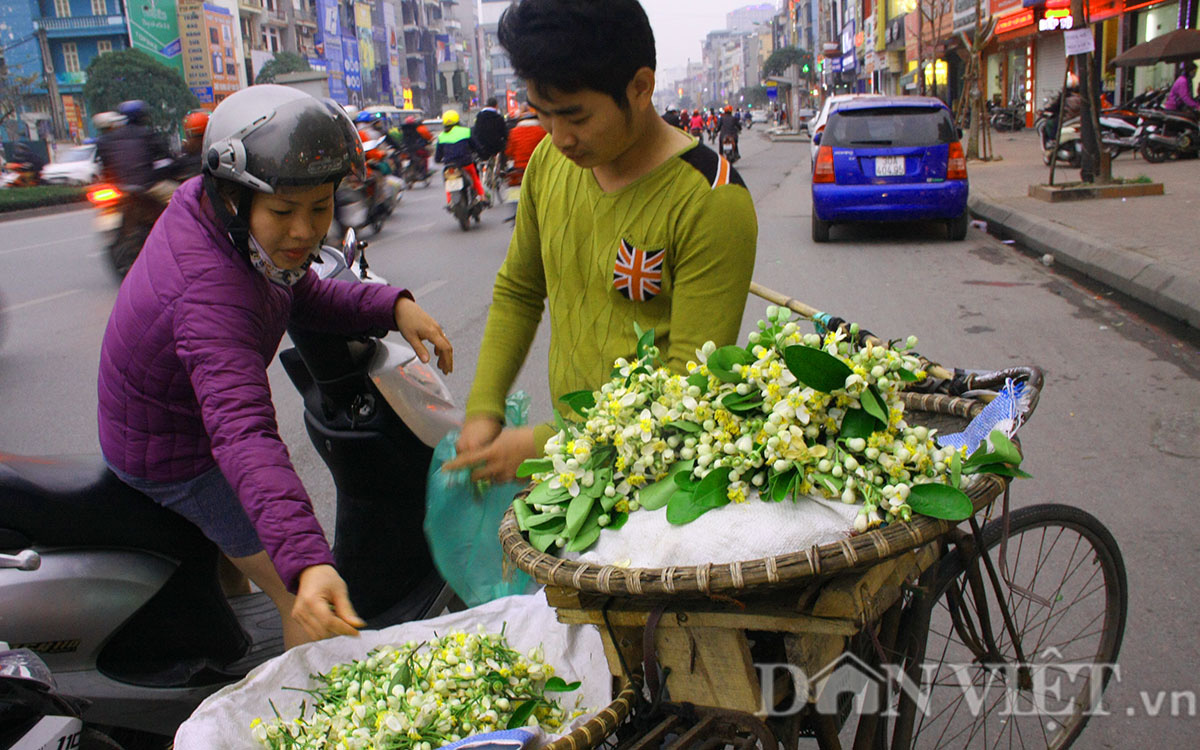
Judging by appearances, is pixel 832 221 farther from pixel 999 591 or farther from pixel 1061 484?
pixel 999 591

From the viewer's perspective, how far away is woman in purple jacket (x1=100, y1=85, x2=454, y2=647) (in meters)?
1.53

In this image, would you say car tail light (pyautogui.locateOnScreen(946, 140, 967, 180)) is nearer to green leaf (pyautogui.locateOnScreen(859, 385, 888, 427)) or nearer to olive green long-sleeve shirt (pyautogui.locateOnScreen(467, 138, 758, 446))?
olive green long-sleeve shirt (pyautogui.locateOnScreen(467, 138, 758, 446))

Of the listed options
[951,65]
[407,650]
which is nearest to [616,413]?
[407,650]

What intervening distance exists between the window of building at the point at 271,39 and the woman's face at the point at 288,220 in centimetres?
6748

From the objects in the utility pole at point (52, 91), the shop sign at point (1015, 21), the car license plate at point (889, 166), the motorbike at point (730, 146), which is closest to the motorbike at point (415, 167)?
the motorbike at point (730, 146)

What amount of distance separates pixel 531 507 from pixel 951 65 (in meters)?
44.2

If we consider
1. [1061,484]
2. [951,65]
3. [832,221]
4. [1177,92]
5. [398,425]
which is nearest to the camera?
[398,425]

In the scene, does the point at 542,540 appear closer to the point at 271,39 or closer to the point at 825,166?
the point at 825,166

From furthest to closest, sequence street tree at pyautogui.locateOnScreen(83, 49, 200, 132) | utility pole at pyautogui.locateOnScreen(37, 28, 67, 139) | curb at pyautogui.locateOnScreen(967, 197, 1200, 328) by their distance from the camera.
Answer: utility pole at pyautogui.locateOnScreen(37, 28, 67, 139)
street tree at pyautogui.locateOnScreen(83, 49, 200, 132)
curb at pyautogui.locateOnScreen(967, 197, 1200, 328)

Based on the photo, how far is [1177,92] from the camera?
16.6 metres

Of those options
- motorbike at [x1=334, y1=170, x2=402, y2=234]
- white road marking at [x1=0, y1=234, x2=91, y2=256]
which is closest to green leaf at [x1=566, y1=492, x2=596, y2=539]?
motorbike at [x1=334, y1=170, x2=402, y2=234]

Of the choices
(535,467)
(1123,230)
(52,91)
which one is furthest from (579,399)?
(52,91)

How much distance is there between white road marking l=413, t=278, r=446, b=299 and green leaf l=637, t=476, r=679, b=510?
720 centimetres

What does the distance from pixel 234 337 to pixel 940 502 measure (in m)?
1.20
